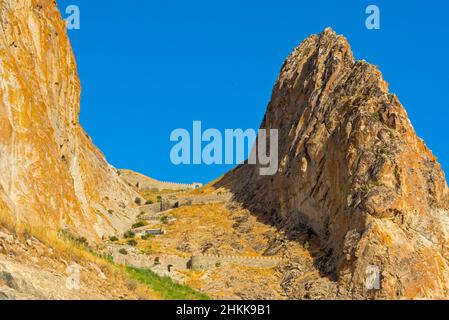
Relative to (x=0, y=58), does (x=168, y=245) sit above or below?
below

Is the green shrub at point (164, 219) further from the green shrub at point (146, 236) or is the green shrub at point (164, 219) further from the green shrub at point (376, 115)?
the green shrub at point (376, 115)

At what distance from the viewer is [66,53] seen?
245 feet

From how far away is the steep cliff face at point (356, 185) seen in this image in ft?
180

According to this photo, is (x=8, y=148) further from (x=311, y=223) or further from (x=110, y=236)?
(x=311, y=223)

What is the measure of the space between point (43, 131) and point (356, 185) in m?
25.8

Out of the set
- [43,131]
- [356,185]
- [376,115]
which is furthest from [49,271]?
[376,115]

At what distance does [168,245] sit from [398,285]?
1063 inches

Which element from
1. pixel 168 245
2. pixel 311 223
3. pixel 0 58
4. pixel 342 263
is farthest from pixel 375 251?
pixel 0 58

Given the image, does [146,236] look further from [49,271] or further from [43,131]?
[49,271]

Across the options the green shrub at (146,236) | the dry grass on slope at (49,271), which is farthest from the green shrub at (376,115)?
the dry grass on slope at (49,271)

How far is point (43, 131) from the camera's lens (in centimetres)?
6038

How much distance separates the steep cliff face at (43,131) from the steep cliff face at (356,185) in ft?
61.2

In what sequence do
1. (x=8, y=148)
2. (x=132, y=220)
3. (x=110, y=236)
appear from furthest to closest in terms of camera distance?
(x=132, y=220) → (x=110, y=236) → (x=8, y=148)

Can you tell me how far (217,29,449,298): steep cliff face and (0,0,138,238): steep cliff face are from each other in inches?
735
